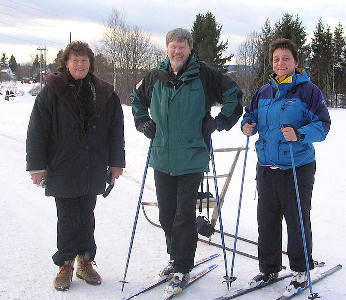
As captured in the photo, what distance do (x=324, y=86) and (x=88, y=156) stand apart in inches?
1395

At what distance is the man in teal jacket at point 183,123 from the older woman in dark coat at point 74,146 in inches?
15.3

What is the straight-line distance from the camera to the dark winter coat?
A: 311 cm

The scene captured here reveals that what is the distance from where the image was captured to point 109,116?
3.37 meters

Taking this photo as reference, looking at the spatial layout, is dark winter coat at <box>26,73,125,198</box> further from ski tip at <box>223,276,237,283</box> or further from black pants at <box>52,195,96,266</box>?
ski tip at <box>223,276,237,283</box>

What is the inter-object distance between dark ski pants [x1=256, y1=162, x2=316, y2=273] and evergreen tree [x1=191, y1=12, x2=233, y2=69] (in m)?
30.5

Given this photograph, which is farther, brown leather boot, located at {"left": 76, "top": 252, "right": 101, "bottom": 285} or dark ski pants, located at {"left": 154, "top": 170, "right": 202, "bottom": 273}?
brown leather boot, located at {"left": 76, "top": 252, "right": 101, "bottom": 285}

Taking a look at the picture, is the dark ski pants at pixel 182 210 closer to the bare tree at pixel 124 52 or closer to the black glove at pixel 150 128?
the black glove at pixel 150 128

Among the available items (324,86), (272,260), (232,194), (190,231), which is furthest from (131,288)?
(324,86)

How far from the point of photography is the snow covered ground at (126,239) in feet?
10.7

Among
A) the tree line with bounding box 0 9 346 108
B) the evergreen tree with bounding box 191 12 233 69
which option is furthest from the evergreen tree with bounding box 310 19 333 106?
the evergreen tree with bounding box 191 12 233 69

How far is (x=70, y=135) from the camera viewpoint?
125 inches

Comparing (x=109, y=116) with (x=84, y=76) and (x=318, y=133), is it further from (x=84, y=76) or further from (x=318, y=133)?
(x=318, y=133)

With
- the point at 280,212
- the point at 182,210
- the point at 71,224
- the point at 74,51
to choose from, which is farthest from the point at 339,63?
the point at 71,224

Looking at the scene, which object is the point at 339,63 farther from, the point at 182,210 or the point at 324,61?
the point at 182,210
